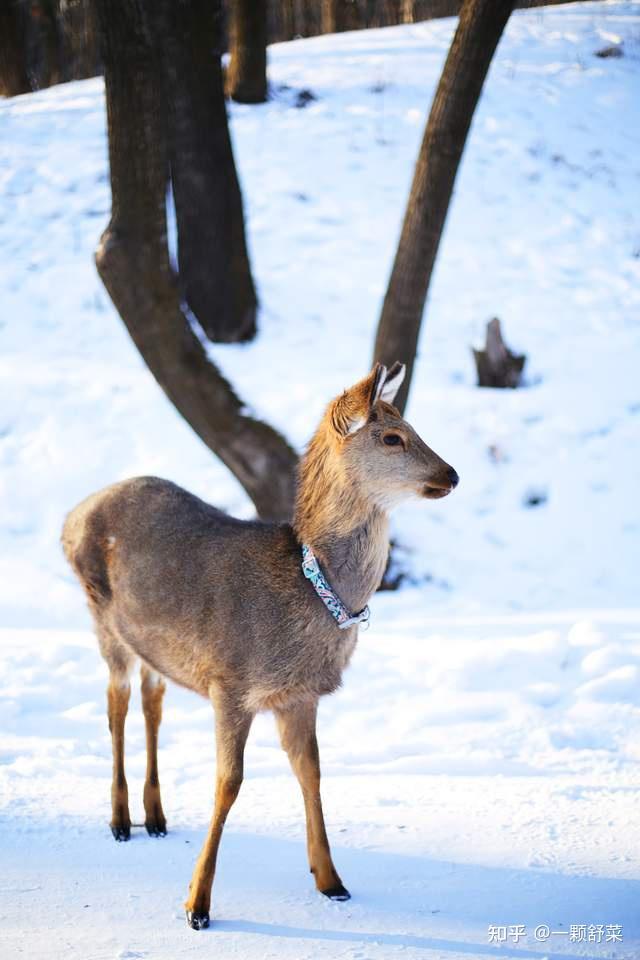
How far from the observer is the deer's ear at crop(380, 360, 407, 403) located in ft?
13.7

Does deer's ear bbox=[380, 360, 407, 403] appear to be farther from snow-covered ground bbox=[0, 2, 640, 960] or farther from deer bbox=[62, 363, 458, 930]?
snow-covered ground bbox=[0, 2, 640, 960]

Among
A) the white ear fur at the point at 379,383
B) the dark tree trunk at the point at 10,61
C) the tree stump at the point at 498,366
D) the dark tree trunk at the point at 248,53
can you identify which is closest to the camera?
the white ear fur at the point at 379,383

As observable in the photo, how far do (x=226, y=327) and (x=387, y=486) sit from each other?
6861mm

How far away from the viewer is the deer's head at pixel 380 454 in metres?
3.95

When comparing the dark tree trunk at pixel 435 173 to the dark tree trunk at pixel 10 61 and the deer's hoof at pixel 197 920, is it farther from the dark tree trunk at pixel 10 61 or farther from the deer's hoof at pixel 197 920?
the dark tree trunk at pixel 10 61

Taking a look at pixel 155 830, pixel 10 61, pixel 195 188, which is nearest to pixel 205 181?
pixel 195 188

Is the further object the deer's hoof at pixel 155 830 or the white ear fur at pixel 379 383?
the deer's hoof at pixel 155 830

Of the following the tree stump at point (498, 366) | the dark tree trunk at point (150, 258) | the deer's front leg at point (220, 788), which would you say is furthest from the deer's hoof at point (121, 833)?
the tree stump at point (498, 366)

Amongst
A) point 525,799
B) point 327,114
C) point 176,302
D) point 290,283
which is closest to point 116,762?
point 525,799

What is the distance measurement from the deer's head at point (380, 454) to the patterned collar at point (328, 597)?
35 centimetres

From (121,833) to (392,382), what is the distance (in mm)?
2350

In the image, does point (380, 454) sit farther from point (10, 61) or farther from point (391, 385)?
point (10, 61)

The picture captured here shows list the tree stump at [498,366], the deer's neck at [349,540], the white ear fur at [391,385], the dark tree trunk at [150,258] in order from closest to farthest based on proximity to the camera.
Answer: the deer's neck at [349,540] → the white ear fur at [391,385] → the dark tree trunk at [150,258] → the tree stump at [498,366]

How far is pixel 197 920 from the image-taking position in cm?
374
